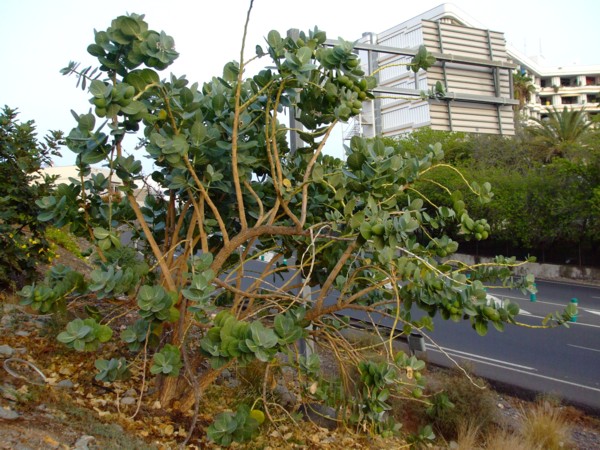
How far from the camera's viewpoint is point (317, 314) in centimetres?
418

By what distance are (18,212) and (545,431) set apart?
5690 millimetres

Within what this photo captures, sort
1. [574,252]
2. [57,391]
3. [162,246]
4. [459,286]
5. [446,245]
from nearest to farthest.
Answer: [459,286] → [57,391] → [446,245] → [162,246] → [574,252]

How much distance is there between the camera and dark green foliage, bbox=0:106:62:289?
7.11 metres

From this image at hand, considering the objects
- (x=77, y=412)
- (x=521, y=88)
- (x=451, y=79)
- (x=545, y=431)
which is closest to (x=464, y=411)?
(x=545, y=431)

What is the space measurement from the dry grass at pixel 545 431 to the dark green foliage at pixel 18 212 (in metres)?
5.10

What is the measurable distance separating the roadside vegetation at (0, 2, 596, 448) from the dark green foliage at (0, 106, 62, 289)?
6.51ft

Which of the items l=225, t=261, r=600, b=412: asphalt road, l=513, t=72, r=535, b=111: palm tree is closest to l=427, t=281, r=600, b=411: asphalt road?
l=225, t=261, r=600, b=412: asphalt road

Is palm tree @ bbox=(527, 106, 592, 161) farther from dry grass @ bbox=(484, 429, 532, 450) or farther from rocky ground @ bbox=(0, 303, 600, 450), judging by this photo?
rocky ground @ bbox=(0, 303, 600, 450)

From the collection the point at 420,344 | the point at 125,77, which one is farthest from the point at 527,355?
the point at 125,77

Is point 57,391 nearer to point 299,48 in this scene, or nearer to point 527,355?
Answer: point 299,48

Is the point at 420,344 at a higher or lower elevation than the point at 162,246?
lower

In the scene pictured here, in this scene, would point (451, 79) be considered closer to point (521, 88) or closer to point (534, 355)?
point (534, 355)

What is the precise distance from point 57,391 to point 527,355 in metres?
8.71

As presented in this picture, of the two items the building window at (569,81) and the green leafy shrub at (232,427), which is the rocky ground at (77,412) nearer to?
the green leafy shrub at (232,427)
